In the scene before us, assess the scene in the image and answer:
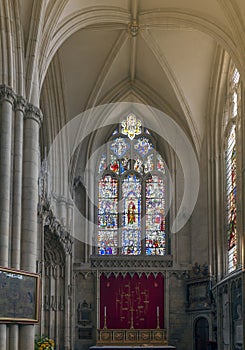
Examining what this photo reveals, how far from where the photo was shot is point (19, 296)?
63.5 ft

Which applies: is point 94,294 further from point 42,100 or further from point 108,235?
point 42,100

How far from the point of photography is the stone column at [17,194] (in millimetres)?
19188

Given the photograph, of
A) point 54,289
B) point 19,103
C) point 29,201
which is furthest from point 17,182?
point 54,289

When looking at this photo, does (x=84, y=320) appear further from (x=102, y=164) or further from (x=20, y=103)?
(x=20, y=103)

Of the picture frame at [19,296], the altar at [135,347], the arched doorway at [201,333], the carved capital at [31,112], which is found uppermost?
the carved capital at [31,112]

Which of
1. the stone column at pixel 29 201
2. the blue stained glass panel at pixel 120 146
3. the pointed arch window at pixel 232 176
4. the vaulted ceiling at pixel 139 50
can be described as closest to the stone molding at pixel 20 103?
the stone column at pixel 29 201

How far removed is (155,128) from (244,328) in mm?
13300

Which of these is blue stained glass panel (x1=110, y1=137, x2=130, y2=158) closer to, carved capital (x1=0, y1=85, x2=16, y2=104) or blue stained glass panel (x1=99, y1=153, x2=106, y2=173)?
blue stained glass panel (x1=99, y1=153, x2=106, y2=173)

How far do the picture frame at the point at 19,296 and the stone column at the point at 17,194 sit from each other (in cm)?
34

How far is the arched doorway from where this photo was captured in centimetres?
3031

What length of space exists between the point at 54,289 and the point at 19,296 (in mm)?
10233

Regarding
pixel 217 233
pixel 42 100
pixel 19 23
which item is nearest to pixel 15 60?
pixel 19 23

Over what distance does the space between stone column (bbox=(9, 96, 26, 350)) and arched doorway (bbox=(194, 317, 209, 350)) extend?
12757 millimetres

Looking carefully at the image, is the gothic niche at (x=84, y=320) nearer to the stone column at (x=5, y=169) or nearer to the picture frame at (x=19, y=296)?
the picture frame at (x=19, y=296)
